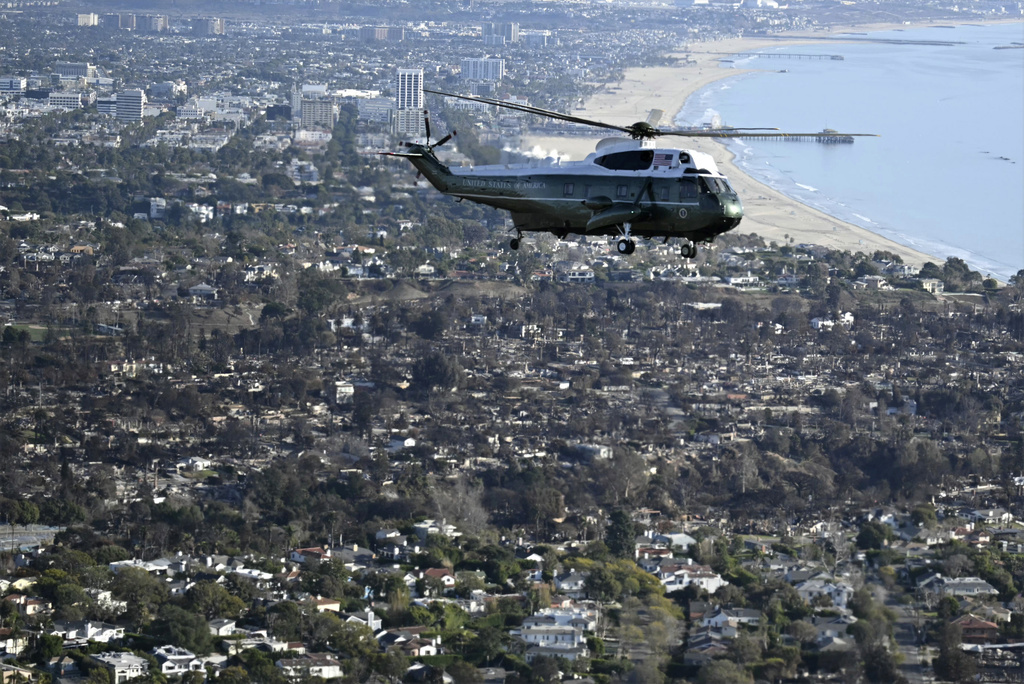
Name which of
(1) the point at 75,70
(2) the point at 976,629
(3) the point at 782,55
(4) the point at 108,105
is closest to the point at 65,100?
(4) the point at 108,105

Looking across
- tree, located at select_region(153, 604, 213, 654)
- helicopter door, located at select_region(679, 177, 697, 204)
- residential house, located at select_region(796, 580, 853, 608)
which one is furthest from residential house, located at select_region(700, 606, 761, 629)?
helicopter door, located at select_region(679, 177, 697, 204)

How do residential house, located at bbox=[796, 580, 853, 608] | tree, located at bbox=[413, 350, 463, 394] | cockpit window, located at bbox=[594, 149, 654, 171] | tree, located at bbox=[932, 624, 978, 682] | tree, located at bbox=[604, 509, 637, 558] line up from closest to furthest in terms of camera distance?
cockpit window, located at bbox=[594, 149, 654, 171], tree, located at bbox=[932, 624, 978, 682], residential house, located at bbox=[796, 580, 853, 608], tree, located at bbox=[604, 509, 637, 558], tree, located at bbox=[413, 350, 463, 394]

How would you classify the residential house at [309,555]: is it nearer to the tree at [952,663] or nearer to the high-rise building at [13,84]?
the tree at [952,663]

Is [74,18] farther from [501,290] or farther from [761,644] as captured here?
[761,644]

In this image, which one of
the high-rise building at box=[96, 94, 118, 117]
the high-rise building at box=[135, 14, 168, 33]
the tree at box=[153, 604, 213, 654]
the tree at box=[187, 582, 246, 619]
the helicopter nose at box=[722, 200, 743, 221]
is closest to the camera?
the helicopter nose at box=[722, 200, 743, 221]

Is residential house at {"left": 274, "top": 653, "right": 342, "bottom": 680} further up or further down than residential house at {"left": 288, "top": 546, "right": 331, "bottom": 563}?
further up

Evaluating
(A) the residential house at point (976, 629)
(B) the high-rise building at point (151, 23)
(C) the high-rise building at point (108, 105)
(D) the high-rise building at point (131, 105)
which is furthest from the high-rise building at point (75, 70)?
(A) the residential house at point (976, 629)

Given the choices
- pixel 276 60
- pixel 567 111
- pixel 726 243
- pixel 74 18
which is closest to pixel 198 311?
pixel 726 243

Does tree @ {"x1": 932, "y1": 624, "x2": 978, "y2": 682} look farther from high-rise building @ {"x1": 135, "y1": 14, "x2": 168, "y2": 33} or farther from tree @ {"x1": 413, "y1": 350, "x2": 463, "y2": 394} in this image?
high-rise building @ {"x1": 135, "y1": 14, "x2": 168, "y2": 33}
